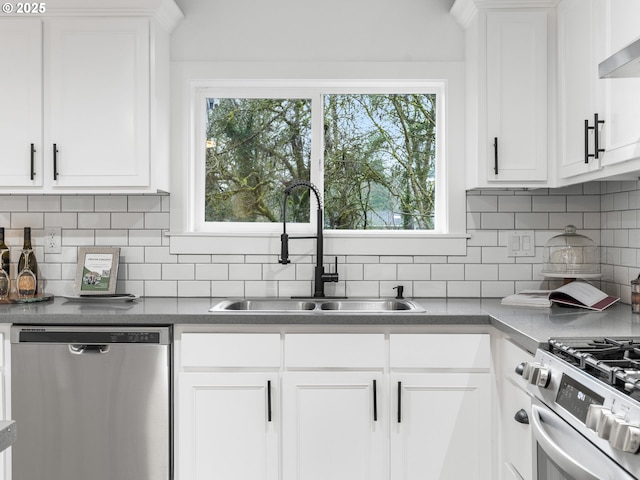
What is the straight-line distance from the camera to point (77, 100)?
2557 mm

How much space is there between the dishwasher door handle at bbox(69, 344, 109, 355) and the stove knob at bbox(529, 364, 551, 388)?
5.21ft

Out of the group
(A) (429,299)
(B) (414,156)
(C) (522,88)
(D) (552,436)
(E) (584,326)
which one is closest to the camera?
(D) (552,436)

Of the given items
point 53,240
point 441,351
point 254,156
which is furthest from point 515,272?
point 53,240

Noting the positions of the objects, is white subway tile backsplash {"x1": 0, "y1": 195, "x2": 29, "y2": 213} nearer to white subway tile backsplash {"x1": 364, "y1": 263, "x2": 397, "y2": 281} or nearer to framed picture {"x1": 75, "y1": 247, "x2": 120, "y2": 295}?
framed picture {"x1": 75, "y1": 247, "x2": 120, "y2": 295}

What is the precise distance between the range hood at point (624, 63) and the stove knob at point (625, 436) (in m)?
0.97

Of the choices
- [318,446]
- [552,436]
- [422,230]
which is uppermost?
[422,230]

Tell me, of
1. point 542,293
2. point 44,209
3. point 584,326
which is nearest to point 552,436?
point 584,326

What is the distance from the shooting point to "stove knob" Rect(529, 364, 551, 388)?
5.11 ft

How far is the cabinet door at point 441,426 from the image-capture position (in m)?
2.24

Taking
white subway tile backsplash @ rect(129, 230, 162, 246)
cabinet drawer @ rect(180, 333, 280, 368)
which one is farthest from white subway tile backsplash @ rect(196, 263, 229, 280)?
cabinet drawer @ rect(180, 333, 280, 368)

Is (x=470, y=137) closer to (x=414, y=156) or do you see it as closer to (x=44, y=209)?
(x=414, y=156)

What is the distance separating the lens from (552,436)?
1512 millimetres

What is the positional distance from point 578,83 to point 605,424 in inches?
62.2

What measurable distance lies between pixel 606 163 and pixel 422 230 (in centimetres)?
A: 104
